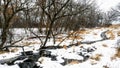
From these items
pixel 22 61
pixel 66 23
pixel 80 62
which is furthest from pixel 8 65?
pixel 66 23

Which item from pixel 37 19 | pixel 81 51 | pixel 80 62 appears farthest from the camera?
pixel 37 19

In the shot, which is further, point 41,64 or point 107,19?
point 107,19

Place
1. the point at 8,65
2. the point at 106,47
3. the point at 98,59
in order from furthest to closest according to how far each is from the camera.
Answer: the point at 106,47
the point at 98,59
the point at 8,65

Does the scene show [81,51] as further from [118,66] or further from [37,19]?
[37,19]

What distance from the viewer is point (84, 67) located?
1219 centimetres

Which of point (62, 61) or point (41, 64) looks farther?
point (62, 61)

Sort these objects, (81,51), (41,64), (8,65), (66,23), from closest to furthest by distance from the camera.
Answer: (8,65)
(41,64)
(81,51)
(66,23)

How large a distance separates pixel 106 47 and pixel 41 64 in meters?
8.48

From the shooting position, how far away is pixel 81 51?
52.7 feet

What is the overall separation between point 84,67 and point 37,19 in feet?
66.8

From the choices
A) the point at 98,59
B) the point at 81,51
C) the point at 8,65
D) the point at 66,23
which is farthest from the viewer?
the point at 66,23

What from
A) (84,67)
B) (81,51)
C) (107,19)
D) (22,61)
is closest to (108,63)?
(84,67)

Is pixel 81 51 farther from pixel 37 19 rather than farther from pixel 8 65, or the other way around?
pixel 37 19

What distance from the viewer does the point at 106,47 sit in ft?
61.8
